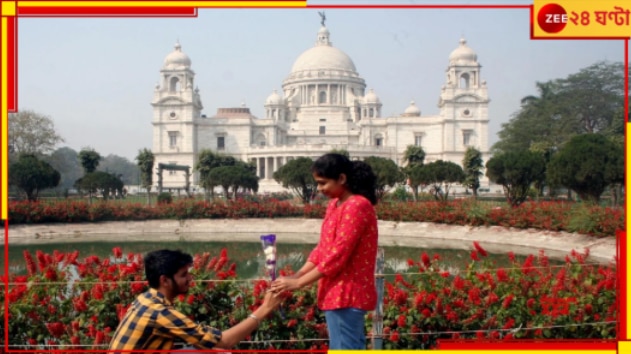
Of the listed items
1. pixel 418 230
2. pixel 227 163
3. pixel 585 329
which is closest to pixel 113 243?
pixel 418 230

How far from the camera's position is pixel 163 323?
Result: 254cm


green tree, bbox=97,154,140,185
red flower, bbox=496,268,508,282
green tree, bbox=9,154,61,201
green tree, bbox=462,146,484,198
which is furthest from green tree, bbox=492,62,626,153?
green tree, bbox=97,154,140,185

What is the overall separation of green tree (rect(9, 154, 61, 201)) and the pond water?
16.4ft

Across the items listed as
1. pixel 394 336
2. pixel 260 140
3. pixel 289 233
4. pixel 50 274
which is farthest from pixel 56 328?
pixel 260 140

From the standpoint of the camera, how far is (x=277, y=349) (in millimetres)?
4297

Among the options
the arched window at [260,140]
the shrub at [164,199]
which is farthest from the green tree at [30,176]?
the arched window at [260,140]

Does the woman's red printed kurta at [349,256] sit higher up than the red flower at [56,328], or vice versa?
the woman's red printed kurta at [349,256]

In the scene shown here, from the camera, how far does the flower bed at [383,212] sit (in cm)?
1614

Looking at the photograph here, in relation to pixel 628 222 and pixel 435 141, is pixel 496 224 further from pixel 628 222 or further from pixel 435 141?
pixel 435 141

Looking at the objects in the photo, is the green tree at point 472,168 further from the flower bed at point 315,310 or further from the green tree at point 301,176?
the flower bed at point 315,310

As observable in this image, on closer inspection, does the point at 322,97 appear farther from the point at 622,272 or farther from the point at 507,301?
the point at 622,272

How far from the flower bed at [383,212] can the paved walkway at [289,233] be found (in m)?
0.24

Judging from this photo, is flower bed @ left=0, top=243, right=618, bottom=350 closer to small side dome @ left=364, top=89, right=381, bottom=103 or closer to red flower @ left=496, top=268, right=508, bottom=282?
red flower @ left=496, top=268, right=508, bottom=282

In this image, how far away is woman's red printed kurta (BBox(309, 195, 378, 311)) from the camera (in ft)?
9.41
